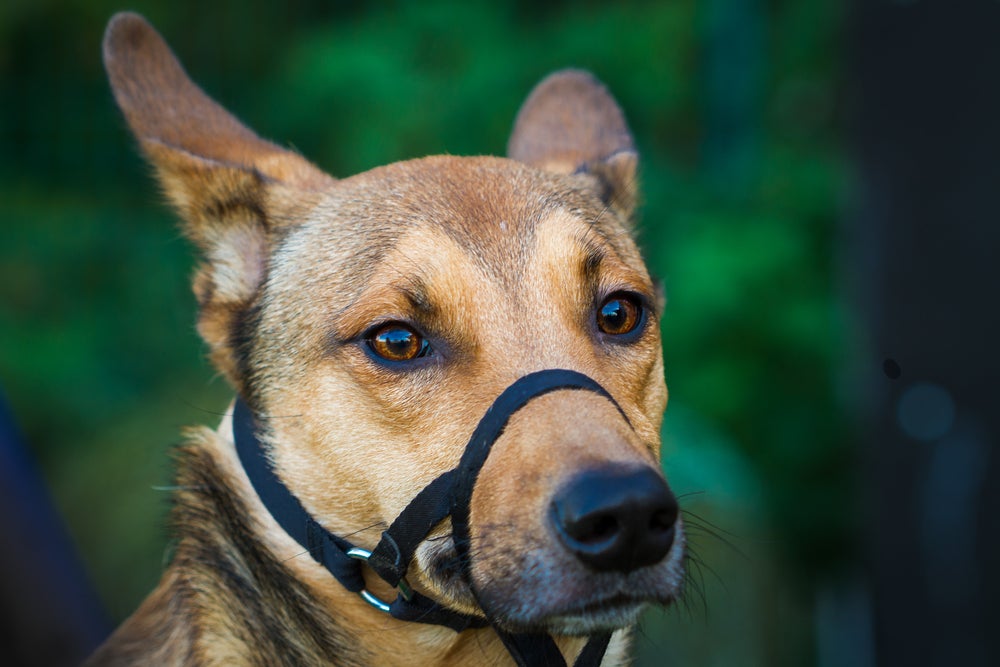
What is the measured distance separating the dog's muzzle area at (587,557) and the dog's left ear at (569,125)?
1.81 m

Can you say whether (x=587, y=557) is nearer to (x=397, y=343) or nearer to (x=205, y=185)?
(x=397, y=343)

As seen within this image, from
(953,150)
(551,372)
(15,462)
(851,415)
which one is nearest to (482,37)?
(953,150)

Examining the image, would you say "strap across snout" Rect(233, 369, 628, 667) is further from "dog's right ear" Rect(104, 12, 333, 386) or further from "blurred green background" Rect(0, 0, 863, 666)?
"blurred green background" Rect(0, 0, 863, 666)

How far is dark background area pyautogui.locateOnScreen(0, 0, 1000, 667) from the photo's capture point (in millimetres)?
5617

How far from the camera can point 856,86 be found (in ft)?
20.4

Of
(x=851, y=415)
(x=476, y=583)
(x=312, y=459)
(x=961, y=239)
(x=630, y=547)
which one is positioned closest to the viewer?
(x=630, y=547)

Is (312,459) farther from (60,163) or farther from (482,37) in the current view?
(60,163)

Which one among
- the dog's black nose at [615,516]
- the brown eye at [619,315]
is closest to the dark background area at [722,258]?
the brown eye at [619,315]

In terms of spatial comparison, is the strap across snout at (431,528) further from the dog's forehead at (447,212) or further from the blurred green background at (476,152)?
the blurred green background at (476,152)

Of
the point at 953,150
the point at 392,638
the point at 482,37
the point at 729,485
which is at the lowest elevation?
the point at 729,485

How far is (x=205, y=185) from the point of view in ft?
9.93

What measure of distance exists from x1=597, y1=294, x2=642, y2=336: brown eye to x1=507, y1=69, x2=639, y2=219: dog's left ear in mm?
957

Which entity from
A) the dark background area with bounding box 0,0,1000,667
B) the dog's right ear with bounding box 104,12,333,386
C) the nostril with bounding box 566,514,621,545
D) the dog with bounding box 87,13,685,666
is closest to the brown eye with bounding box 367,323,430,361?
the dog with bounding box 87,13,685,666

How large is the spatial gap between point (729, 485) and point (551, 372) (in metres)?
3.96
